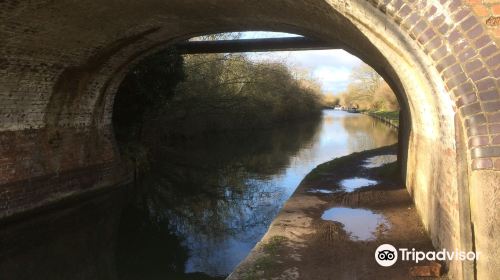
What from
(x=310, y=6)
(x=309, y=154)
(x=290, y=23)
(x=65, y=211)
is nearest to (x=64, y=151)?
(x=65, y=211)

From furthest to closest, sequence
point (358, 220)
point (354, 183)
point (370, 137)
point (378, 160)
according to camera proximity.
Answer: point (370, 137), point (378, 160), point (354, 183), point (358, 220)

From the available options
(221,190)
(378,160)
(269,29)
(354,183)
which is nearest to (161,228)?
(221,190)

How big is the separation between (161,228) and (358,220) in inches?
164

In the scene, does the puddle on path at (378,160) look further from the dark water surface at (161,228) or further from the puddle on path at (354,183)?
the puddle on path at (354,183)

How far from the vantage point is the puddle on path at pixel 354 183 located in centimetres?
1070

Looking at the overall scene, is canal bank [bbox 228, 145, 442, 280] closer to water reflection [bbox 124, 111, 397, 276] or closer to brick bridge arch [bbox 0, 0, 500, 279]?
brick bridge arch [bbox 0, 0, 500, 279]

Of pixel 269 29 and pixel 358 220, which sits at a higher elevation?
pixel 269 29

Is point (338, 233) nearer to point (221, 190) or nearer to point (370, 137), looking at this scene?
point (221, 190)

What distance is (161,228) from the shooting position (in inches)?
380

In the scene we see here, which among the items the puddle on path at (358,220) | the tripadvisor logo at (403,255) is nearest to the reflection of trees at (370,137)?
the puddle on path at (358,220)

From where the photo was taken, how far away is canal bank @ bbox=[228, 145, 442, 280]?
5174mm

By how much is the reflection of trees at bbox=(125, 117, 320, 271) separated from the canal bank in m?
1.22

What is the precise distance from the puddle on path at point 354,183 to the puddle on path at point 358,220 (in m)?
2.09

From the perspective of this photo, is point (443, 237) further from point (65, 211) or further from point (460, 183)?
point (65, 211)
